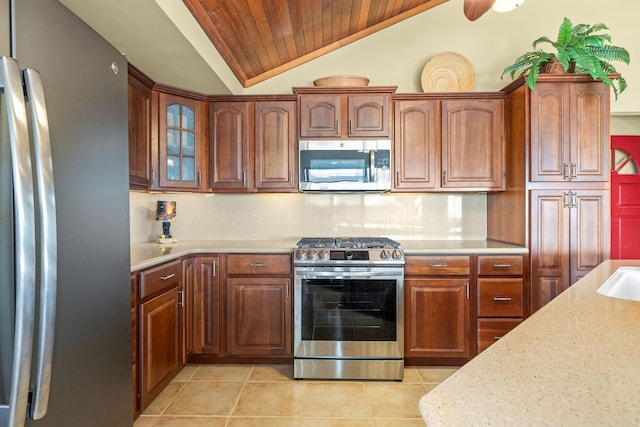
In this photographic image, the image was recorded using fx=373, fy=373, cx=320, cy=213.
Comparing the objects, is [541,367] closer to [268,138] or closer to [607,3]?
[268,138]

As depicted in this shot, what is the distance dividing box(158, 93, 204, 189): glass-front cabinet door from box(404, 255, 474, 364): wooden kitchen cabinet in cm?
187

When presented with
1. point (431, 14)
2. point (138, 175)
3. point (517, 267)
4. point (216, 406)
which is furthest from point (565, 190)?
point (138, 175)

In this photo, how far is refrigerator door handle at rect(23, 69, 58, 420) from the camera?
817 mm

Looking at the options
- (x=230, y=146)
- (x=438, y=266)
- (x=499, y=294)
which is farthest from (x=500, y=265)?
(x=230, y=146)

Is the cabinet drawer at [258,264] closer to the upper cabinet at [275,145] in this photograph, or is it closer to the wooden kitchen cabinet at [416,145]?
the upper cabinet at [275,145]

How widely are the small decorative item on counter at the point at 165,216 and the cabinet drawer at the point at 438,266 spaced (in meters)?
1.97

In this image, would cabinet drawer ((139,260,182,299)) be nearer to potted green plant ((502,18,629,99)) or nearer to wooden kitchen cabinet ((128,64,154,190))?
wooden kitchen cabinet ((128,64,154,190))

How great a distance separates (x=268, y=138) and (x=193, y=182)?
0.71 meters

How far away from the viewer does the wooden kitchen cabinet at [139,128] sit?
2486 mm

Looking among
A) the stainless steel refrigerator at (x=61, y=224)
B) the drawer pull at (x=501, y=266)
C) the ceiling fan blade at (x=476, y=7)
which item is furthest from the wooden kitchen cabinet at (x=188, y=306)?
the ceiling fan blade at (x=476, y=7)

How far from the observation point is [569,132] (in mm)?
2727

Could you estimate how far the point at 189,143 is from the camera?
3.04 m

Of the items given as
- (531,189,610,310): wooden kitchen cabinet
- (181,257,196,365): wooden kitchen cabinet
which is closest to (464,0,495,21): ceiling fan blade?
(531,189,610,310): wooden kitchen cabinet

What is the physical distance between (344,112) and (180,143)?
1.34m
